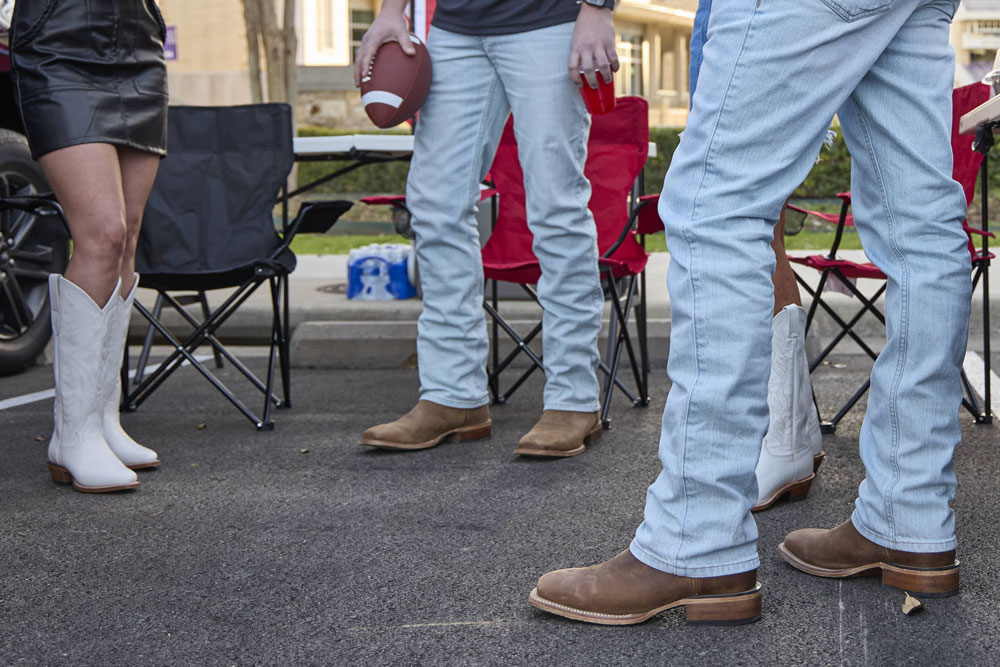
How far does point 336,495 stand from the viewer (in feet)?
9.21

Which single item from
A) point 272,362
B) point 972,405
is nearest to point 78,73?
point 272,362

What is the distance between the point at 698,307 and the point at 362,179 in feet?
48.7

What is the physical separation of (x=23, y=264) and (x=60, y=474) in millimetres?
1971

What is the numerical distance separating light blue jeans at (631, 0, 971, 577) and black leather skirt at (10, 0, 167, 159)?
162 centimetres

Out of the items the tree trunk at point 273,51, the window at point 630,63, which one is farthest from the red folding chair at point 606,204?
the window at point 630,63

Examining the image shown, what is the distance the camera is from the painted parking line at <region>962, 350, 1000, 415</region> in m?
3.84

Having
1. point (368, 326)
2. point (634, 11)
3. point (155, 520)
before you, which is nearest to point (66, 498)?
point (155, 520)

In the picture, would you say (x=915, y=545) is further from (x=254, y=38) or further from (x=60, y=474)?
(x=254, y=38)

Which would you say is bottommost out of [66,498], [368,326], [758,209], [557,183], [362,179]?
[362,179]

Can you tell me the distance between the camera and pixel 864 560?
2.05 metres

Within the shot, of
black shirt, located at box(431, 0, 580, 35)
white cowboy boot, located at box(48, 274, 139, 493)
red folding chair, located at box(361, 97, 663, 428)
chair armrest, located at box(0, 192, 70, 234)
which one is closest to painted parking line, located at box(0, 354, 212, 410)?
chair armrest, located at box(0, 192, 70, 234)

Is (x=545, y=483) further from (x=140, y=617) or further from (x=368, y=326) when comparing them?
(x=368, y=326)

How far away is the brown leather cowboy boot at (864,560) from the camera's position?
1.98 metres

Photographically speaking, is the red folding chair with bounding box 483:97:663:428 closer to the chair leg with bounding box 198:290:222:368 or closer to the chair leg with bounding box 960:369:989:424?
the chair leg with bounding box 960:369:989:424
